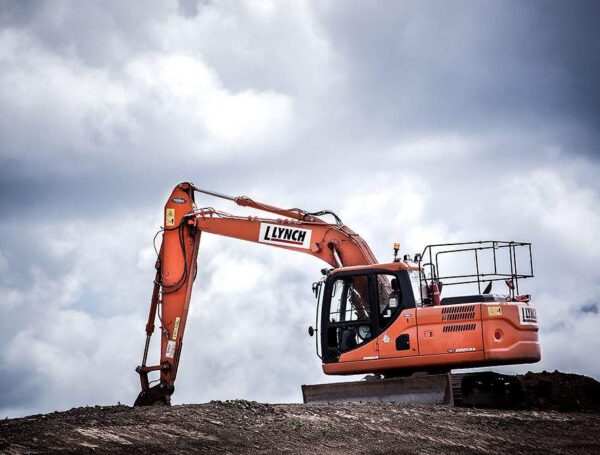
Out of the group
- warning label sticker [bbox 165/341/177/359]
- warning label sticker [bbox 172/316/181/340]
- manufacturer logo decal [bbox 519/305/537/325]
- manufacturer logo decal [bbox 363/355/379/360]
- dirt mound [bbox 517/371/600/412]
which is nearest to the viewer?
manufacturer logo decal [bbox 363/355/379/360]

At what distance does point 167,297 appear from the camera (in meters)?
21.1

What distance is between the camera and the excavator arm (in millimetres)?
20984

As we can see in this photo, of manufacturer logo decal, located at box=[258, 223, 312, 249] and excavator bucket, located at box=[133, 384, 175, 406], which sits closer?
excavator bucket, located at box=[133, 384, 175, 406]

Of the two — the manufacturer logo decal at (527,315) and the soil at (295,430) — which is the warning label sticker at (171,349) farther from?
the manufacturer logo decal at (527,315)

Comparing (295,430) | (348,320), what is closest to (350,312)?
(348,320)

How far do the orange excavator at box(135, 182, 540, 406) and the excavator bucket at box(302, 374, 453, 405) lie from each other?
0.02 metres

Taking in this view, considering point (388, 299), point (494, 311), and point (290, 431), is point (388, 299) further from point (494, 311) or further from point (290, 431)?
point (290, 431)

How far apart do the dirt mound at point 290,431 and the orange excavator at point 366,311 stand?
54.1 inches

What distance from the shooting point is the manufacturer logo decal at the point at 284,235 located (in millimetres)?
21484

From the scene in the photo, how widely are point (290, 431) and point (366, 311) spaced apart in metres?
5.51

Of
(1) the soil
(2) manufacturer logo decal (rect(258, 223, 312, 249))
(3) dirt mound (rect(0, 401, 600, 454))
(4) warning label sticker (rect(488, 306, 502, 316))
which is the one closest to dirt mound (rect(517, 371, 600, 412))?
(1) the soil

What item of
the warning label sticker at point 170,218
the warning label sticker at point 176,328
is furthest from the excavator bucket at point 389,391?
the warning label sticker at point 170,218

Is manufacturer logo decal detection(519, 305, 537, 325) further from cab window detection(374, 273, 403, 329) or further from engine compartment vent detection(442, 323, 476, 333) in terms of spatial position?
cab window detection(374, 273, 403, 329)

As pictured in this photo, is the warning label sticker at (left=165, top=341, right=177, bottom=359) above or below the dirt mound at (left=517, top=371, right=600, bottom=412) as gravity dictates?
above
